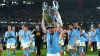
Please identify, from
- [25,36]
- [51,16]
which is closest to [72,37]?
[25,36]

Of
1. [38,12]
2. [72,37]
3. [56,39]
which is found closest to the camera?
[56,39]

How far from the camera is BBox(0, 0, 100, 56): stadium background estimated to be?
51.3 meters

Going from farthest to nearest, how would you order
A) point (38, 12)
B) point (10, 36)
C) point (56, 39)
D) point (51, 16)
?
point (38, 12)
point (10, 36)
point (56, 39)
point (51, 16)

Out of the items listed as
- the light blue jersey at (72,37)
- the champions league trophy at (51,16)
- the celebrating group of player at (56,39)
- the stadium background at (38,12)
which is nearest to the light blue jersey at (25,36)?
the celebrating group of player at (56,39)

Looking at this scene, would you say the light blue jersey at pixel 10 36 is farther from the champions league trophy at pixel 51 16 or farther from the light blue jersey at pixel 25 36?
the champions league trophy at pixel 51 16

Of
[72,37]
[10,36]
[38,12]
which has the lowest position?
[10,36]

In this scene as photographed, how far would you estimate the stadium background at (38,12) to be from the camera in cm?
5134

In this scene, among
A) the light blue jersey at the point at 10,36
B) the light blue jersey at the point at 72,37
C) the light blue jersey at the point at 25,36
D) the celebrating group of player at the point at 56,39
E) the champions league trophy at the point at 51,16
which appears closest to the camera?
the champions league trophy at the point at 51,16

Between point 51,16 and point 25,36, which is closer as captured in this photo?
point 51,16

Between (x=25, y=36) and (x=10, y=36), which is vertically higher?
(x=25, y=36)

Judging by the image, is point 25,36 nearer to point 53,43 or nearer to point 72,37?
point 72,37

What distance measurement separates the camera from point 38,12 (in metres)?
53.8

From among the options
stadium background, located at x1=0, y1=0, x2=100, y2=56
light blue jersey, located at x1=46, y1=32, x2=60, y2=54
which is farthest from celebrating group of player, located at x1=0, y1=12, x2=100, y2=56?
stadium background, located at x1=0, y1=0, x2=100, y2=56

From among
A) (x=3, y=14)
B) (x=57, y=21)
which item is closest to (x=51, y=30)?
(x=57, y=21)
